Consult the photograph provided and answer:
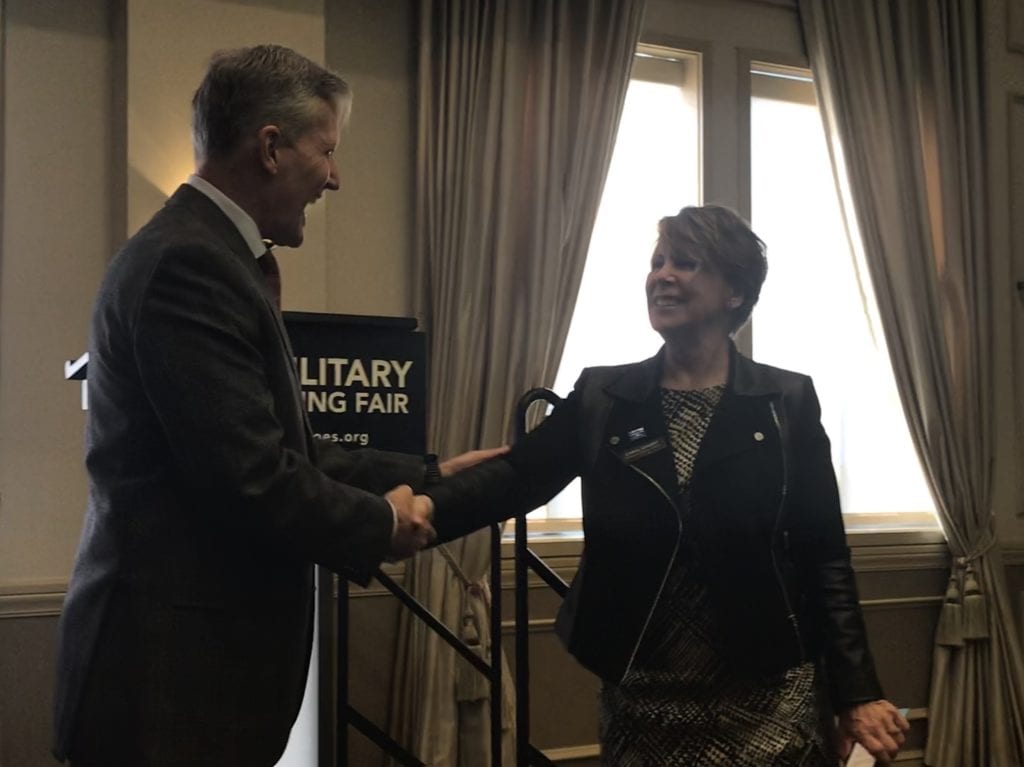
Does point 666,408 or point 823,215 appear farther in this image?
point 823,215

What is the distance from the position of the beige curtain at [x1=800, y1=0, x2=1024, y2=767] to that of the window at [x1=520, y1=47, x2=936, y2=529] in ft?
0.40

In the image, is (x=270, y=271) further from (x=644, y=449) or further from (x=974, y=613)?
(x=974, y=613)

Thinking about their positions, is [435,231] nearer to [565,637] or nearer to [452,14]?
[452,14]

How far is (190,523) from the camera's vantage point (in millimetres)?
1454

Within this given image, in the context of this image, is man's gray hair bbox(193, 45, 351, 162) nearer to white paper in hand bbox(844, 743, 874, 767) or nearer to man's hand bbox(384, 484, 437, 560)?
man's hand bbox(384, 484, 437, 560)

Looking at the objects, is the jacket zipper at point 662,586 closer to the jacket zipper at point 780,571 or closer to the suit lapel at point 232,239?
the jacket zipper at point 780,571

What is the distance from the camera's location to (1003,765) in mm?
4484

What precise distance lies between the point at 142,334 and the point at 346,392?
939 millimetres

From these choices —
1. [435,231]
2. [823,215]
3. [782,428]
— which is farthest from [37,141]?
[823,215]

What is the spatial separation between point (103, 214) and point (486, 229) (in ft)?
4.26

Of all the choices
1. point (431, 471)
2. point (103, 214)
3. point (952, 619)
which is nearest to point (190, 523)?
point (431, 471)

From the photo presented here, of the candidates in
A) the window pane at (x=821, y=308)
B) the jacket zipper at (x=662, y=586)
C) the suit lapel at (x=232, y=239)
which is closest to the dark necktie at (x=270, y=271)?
the suit lapel at (x=232, y=239)

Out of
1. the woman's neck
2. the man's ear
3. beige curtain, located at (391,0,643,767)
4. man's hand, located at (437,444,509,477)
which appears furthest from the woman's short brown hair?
beige curtain, located at (391,0,643,767)

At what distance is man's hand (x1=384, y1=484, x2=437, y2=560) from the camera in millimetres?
1730
